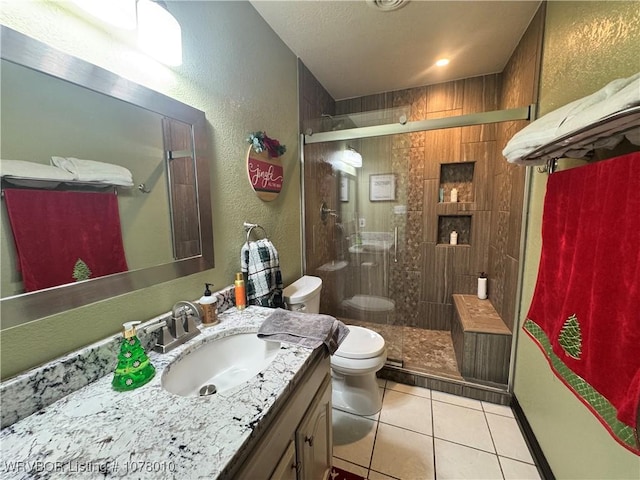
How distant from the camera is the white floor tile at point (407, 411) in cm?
158

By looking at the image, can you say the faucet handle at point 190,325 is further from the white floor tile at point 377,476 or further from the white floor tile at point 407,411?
the white floor tile at point 407,411

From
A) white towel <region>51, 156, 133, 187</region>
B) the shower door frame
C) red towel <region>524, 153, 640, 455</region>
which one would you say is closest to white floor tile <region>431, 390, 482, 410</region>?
the shower door frame

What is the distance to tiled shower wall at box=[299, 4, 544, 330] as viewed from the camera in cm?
216

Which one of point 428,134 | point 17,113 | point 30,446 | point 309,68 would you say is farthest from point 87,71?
point 428,134

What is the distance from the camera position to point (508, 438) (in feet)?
4.85

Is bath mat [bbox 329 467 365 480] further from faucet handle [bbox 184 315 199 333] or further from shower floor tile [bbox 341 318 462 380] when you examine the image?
faucet handle [bbox 184 315 199 333]

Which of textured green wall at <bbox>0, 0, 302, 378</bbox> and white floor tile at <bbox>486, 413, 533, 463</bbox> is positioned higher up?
textured green wall at <bbox>0, 0, 302, 378</bbox>

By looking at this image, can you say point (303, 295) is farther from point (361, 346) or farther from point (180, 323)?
point (180, 323)

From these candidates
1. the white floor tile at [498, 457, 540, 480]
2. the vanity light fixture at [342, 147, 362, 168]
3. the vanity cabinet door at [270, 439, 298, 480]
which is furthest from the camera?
the vanity light fixture at [342, 147, 362, 168]

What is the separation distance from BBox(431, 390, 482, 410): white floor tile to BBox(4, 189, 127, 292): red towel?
2.03 meters

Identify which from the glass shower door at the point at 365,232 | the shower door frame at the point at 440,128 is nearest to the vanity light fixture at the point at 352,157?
the glass shower door at the point at 365,232

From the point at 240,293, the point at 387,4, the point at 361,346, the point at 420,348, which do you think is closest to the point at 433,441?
the point at 361,346

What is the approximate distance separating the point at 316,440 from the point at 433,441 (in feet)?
2.91

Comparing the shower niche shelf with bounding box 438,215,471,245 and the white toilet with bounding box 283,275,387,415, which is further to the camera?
the shower niche shelf with bounding box 438,215,471,245
